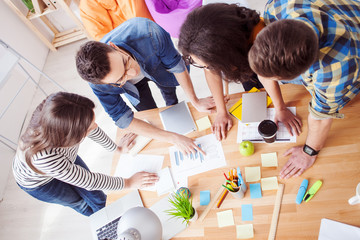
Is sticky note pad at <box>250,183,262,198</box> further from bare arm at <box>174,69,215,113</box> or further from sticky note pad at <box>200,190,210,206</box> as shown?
bare arm at <box>174,69,215,113</box>

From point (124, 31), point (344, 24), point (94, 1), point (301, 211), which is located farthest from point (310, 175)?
point (94, 1)

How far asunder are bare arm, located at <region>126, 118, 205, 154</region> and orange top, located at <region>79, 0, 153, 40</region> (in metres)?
1.23

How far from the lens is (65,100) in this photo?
1.13m

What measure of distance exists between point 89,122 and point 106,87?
207 millimetres

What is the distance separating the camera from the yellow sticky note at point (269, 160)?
3.77ft

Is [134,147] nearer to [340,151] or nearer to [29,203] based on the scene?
[340,151]

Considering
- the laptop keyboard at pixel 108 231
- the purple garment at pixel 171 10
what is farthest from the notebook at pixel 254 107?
the purple garment at pixel 171 10

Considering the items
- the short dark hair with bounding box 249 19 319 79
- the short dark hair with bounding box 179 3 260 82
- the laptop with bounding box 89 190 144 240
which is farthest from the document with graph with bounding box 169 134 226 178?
the short dark hair with bounding box 249 19 319 79

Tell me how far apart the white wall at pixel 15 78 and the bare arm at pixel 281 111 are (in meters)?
2.67

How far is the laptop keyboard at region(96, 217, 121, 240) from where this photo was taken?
1.24 metres

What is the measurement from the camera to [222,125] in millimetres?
1314

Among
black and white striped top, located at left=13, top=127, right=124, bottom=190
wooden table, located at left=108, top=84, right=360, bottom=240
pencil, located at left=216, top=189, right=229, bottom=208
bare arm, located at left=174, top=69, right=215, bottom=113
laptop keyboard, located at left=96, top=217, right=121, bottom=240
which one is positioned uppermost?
black and white striped top, located at left=13, top=127, right=124, bottom=190

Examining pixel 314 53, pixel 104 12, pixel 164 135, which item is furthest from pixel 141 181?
pixel 104 12

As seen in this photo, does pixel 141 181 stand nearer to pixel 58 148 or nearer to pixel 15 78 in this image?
pixel 58 148
